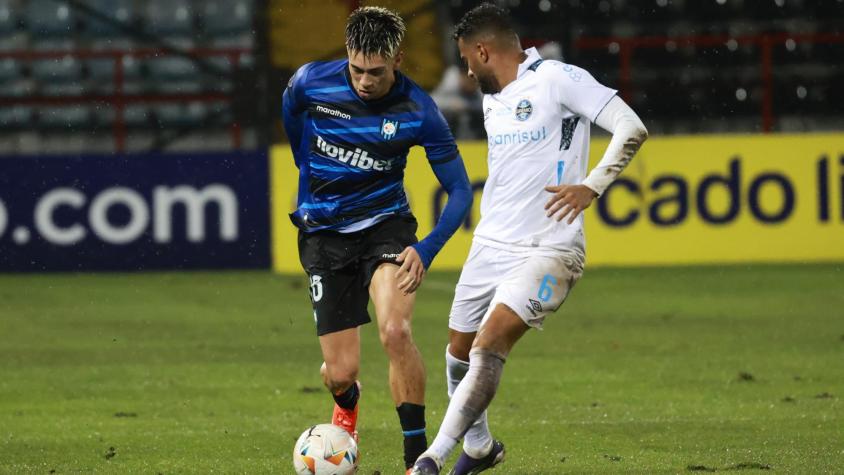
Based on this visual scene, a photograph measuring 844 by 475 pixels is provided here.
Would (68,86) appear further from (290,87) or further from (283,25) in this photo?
(290,87)

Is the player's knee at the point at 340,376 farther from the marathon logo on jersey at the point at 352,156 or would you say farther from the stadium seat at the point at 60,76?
the stadium seat at the point at 60,76

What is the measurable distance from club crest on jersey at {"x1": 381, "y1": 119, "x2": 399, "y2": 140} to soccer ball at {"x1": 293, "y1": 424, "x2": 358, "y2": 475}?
1.20 meters

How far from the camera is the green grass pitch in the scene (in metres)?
7.09

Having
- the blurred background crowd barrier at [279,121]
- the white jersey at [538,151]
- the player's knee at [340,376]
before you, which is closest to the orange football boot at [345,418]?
the player's knee at [340,376]

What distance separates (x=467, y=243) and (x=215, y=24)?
5.37 m

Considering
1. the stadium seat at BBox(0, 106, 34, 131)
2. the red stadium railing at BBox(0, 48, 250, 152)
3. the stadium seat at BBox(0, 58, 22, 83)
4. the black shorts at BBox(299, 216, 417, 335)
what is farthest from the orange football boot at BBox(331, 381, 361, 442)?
the stadium seat at BBox(0, 58, 22, 83)

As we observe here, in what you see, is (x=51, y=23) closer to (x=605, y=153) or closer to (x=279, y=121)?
(x=279, y=121)

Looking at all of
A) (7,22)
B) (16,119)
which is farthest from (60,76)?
(7,22)

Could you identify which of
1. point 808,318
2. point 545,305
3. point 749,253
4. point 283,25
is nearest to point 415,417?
point 545,305

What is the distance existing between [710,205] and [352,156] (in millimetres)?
10202

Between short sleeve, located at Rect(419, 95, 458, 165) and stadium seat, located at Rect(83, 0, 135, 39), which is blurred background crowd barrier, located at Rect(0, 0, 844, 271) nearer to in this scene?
stadium seat, located at Rect(83, 0, 135, 39)

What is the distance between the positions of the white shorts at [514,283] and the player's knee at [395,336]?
0.29 m

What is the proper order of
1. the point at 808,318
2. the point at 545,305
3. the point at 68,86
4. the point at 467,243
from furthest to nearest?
the point at 68,86
the point at 467,243
the point at 808,318
the point at 545,305

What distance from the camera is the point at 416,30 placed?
18891 millimetres
